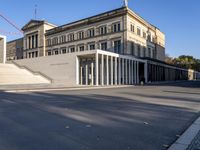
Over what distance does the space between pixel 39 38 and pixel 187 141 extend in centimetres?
6633

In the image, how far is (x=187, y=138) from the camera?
18.5 feet

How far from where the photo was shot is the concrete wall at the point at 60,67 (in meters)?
37.8

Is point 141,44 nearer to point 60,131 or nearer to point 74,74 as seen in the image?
point 74,74

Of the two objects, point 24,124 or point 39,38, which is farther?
point 39,38

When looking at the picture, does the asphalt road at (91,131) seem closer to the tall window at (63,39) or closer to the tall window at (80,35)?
the tall window at (80,35)

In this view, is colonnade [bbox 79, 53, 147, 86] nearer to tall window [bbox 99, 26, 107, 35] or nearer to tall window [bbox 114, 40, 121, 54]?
tall window [bbox 114, 40, 121, 54]

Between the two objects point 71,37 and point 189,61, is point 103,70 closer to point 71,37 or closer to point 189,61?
point 71,37

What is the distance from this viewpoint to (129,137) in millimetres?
5773

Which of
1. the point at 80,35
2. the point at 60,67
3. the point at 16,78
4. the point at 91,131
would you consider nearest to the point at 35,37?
the point at 80,35

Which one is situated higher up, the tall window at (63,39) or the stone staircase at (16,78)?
the tall window at (63,39)

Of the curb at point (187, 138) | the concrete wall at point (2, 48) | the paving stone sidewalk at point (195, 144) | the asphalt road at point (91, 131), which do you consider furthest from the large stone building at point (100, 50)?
the paving stone sidewalk at point (195, 144)

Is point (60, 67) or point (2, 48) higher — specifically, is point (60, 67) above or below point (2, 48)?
below

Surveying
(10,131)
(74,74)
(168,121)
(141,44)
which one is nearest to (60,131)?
(10,131)

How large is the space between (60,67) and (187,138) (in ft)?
115
